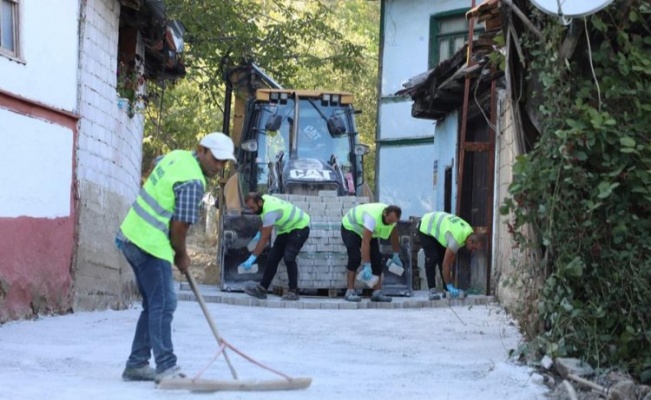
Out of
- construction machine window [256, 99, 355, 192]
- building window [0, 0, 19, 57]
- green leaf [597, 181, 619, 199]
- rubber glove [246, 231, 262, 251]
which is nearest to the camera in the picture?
green leaf [597, 181, 619, 199]

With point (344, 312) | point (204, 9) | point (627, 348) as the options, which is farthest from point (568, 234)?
point (204, 9)

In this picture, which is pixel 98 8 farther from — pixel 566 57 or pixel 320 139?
pixel 566 57

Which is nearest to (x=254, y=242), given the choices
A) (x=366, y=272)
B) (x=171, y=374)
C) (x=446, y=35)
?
(x=366, y=272)

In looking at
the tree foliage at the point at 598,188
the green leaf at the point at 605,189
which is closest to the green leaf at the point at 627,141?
the tree foliage at the point at 598,188

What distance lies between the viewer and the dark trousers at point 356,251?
51.3ft

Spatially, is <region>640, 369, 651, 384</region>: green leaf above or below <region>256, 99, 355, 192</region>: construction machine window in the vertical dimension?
below

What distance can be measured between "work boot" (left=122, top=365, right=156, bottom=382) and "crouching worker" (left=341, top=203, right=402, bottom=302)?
7.90 metres

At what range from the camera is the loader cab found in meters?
18.4

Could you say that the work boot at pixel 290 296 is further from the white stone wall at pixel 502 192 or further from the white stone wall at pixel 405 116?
the white stone wall at pixel 405 116

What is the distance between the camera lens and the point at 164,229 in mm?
7395

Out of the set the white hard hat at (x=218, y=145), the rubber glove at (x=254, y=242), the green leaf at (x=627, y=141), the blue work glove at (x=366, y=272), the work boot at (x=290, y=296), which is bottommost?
the work boot at (x=290, y=296)

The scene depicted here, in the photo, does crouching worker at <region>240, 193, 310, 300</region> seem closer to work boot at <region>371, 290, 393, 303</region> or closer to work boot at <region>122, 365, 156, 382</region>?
work boot at <region>371, 290, 393, 303</region>

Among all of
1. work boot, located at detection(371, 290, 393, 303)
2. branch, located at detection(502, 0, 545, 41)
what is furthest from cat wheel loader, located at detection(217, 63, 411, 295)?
branch, located at detection(502, 0, 545, 41)

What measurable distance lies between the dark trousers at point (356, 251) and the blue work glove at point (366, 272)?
0.35ft
